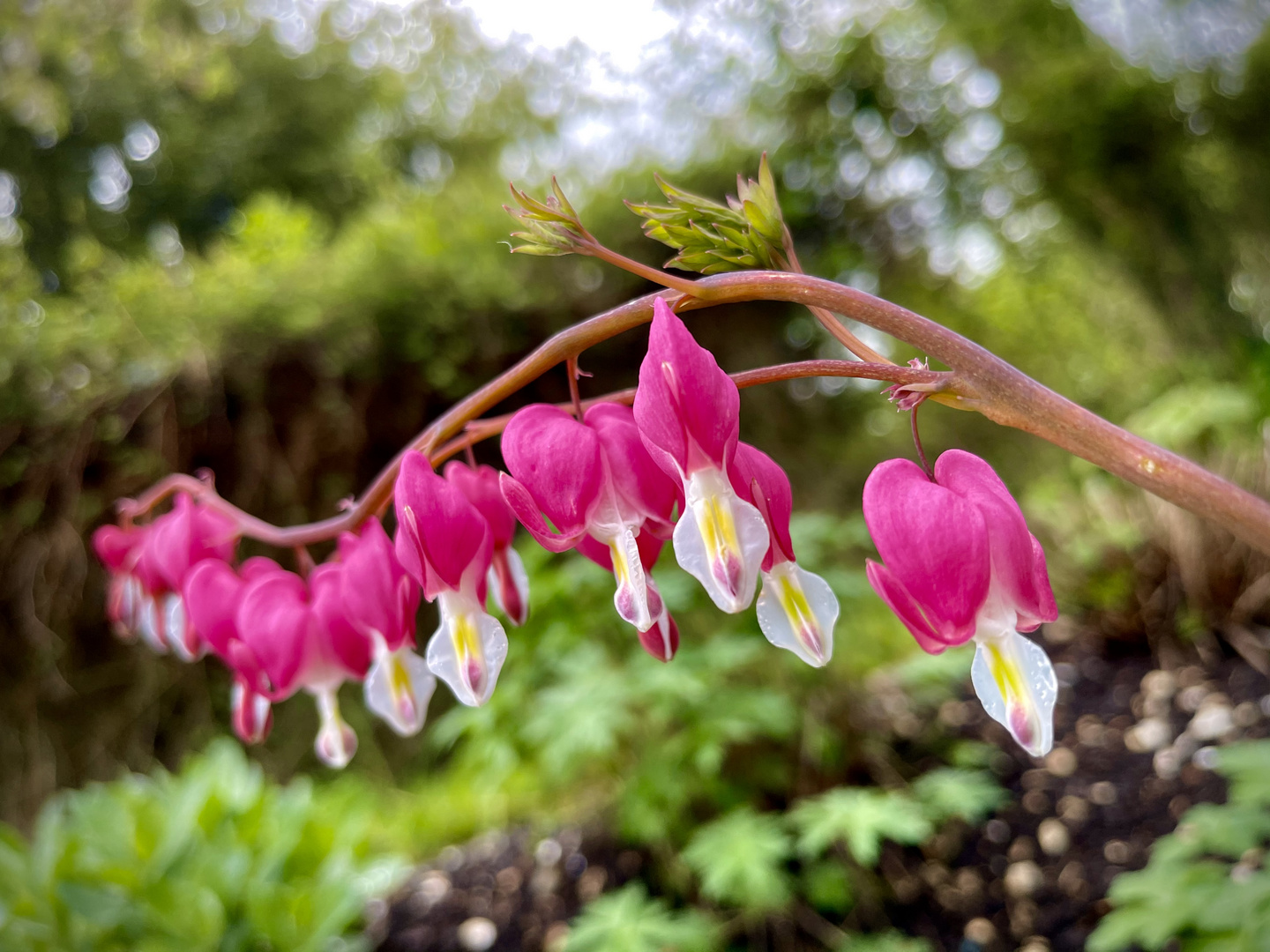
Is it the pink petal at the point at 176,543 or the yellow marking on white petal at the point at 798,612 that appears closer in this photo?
the yellow marking on white petal at the point at 798,612

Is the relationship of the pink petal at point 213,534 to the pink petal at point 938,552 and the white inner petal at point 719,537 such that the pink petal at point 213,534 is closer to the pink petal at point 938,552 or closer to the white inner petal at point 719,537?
the white inner petal at point 719,537

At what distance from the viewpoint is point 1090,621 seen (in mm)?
3256

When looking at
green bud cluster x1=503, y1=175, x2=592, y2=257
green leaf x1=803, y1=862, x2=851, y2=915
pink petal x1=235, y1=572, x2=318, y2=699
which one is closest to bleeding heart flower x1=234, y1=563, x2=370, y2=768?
pink petal x1=235, y1=572, x2=318, y2=699

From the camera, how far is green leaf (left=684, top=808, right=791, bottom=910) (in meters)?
1.55

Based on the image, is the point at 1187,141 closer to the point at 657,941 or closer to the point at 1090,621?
the point at 1090,621

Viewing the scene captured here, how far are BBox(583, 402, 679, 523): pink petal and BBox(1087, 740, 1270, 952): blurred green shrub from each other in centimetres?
100

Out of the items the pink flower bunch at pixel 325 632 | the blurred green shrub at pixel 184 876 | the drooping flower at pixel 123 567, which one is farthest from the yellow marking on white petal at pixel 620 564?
the blurred green shrub at pixel 184 876

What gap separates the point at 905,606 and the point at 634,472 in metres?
0.21

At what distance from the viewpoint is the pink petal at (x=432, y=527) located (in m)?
0.57

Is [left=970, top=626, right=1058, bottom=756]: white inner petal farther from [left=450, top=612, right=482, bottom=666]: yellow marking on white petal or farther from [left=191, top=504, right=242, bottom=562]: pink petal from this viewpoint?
[left=191, top=504, right=242, bottom=562]: pink petal

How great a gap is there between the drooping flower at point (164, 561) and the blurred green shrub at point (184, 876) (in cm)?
81

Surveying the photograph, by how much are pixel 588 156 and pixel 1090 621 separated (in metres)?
2.82

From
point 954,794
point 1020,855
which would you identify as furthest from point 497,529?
point 1020,855

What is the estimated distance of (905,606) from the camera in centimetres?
50
